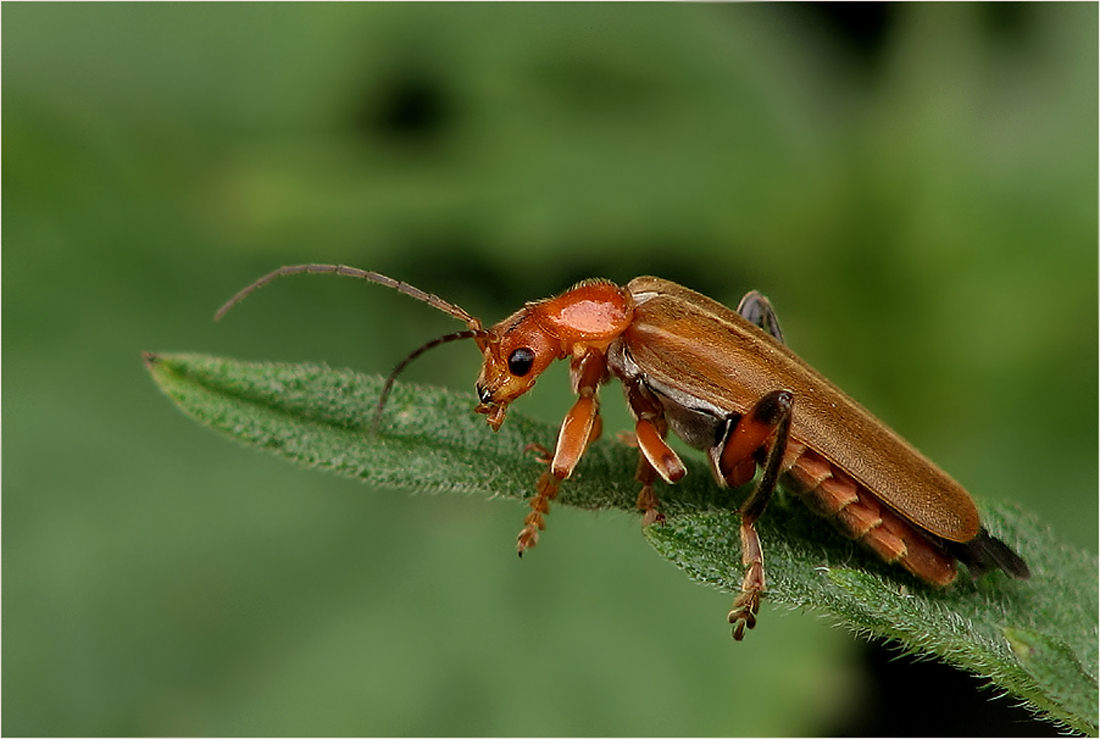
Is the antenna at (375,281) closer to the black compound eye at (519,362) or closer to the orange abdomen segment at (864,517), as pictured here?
the black compound eye at (519,362)

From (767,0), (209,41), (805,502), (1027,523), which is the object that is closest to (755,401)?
(805,502)

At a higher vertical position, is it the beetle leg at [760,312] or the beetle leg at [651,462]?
the beetle leg at [760,312]

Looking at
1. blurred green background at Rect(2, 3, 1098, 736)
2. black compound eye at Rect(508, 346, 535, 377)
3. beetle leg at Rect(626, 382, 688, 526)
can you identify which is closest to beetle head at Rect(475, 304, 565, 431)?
black compound eye at Rect(508, 346, 535, 377)

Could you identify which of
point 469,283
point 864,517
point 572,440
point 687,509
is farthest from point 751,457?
point 469,283

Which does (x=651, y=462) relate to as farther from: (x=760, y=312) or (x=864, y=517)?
(x=760, y=312)

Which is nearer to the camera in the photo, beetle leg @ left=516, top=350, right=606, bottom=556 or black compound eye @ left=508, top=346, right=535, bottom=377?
beetle leg @ left=516, top=350, right=606, bottom=556

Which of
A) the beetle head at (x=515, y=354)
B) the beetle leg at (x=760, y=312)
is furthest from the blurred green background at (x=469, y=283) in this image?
the beetle head at (x=515, y=354)

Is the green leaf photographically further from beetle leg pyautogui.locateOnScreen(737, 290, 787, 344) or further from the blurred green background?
the blurred green background
